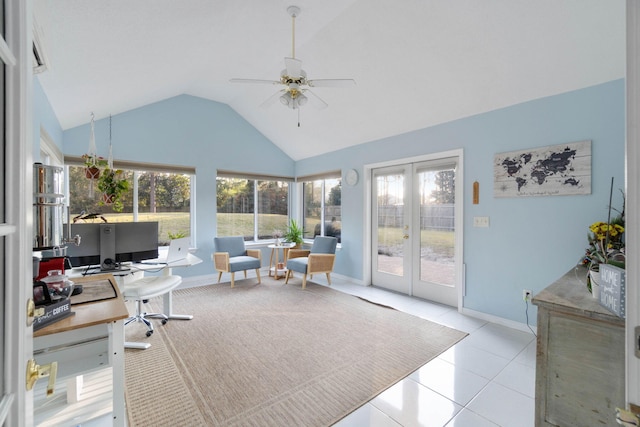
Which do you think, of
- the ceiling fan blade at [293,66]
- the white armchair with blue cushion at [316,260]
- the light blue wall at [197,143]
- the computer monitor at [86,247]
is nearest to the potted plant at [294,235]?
the white armchair with blue cushion at [316,260]

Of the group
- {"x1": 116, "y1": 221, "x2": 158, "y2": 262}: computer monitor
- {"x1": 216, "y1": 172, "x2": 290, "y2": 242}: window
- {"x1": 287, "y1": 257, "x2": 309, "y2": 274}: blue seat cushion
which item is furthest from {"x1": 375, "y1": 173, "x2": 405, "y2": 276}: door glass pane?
{"x1": 116, "y1": 221, "x2": 158, "y2": 262}: computer monitor

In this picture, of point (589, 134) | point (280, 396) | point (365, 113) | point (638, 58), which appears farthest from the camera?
point (365, 113)

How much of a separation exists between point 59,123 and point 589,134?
5.64 metres

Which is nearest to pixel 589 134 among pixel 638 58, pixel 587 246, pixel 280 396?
pixel 587 246

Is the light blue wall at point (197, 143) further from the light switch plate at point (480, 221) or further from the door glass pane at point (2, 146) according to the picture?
the door glass pane at point (2, 146)

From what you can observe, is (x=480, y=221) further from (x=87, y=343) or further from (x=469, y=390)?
(x=87, y=343)

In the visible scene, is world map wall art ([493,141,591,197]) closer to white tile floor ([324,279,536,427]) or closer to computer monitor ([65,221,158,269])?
white tile floor ([324,279,536,427])

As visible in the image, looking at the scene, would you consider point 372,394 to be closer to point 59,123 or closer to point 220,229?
point 220,229

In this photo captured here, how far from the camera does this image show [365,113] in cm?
397

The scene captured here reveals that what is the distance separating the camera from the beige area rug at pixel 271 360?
1.83 m

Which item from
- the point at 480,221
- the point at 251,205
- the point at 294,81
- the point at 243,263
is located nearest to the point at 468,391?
the point at 480,221

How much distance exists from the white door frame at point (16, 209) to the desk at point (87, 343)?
0.74 meters

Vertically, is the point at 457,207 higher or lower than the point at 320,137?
lower

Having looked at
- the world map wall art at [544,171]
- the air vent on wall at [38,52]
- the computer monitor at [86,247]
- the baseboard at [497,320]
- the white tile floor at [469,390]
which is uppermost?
the air vent on wall at [38,52]
